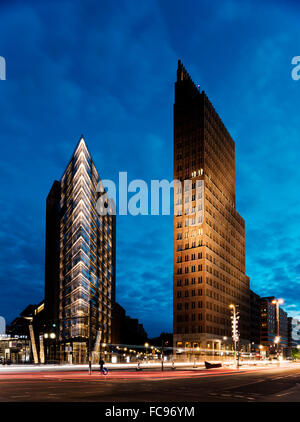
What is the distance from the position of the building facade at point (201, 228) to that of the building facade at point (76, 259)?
1047 inches

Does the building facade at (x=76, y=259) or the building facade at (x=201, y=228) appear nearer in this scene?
the building facade at (x=76, y=259)

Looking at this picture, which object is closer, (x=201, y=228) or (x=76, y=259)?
(x=76, y=259)

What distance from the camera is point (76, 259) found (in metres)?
106

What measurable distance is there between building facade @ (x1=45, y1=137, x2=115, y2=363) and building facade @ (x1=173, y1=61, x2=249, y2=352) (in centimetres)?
2660

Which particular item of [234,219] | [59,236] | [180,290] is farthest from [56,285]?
[234,219]

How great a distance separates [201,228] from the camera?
463 ft

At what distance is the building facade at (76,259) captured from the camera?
345 feet

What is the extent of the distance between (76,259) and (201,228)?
160 feet

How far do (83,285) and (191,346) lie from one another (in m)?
43.3

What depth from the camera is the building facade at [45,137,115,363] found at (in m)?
105

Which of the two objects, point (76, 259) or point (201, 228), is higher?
point (201, 228)
